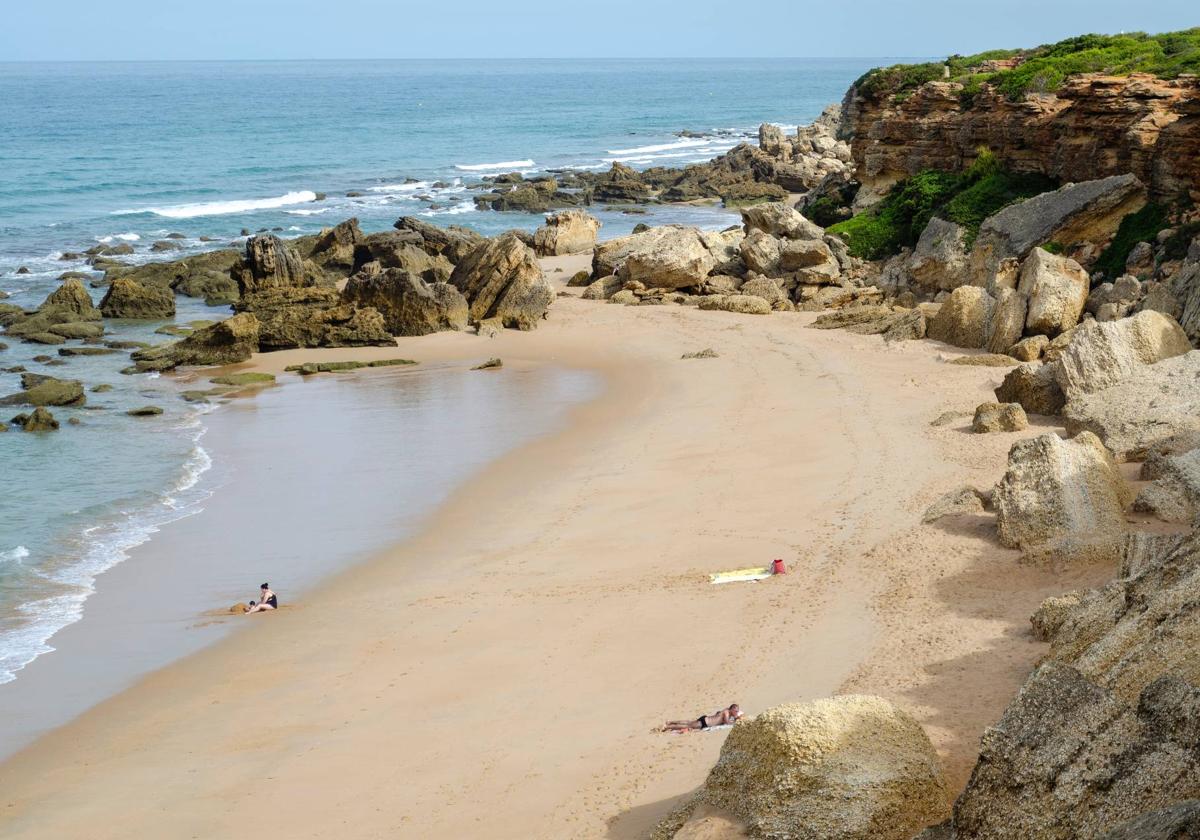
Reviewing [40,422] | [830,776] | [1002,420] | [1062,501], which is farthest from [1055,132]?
[830,776]

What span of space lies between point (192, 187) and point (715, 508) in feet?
186

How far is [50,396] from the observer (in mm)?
26609

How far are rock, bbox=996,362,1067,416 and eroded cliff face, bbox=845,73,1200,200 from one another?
345 inches

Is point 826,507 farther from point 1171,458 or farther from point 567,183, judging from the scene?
point 567,183

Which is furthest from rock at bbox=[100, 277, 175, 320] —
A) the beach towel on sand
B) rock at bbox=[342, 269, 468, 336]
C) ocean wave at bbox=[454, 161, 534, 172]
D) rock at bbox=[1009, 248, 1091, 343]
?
ocean wave at bbox=[454, 161, 534, 172]

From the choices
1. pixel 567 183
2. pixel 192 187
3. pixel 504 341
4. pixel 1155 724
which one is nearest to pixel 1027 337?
pixel 504 341

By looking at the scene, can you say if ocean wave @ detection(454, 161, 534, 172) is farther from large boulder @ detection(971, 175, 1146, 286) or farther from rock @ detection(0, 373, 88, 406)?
rock @ detection(0, 373, 88, 406)

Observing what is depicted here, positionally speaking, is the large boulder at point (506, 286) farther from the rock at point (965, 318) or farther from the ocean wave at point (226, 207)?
the ocean wave at point (226, 207)

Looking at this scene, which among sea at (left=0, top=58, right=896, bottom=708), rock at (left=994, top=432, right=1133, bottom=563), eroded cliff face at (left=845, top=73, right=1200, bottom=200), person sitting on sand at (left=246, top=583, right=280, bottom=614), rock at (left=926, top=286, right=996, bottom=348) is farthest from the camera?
eroded cliff face at (left=845, top=73, right=1200, bottom=200)

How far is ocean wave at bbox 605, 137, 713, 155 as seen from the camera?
91125 mm

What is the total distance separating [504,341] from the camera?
31875 millimetres

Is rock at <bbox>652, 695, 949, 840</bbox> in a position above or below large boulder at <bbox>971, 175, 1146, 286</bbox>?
below

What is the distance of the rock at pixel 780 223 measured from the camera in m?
35.9

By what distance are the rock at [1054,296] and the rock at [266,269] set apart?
2007 cm
